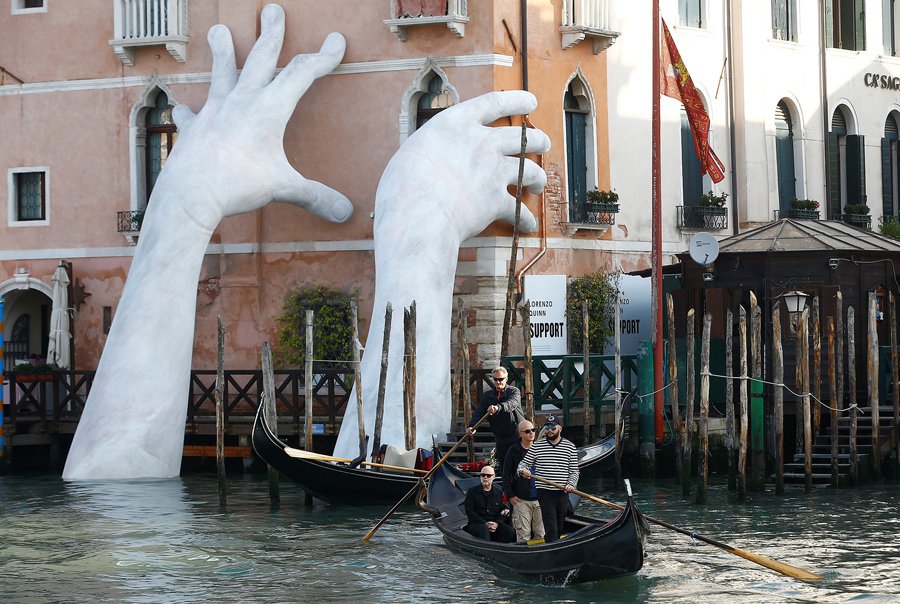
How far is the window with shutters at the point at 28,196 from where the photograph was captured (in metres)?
26.1

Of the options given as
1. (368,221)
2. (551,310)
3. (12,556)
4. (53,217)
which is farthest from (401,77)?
(12,556)

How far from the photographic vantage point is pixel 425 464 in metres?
19.1

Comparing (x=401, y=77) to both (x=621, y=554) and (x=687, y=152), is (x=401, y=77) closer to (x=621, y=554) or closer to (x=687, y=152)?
(x=687, y=152)

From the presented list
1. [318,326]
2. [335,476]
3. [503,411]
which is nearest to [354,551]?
[503,411]

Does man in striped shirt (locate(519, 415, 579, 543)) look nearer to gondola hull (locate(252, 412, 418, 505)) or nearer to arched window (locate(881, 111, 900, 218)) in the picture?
gondola hull (locate(252, 412, 418, 505))

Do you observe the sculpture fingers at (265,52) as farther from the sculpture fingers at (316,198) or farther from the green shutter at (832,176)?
the green shutter at (832,176)

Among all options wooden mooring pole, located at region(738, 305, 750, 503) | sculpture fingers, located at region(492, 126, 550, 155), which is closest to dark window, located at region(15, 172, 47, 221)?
sculpture fingers, located at region(492, 126, 550, 155)

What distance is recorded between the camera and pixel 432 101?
23781 mm

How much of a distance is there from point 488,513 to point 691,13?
13.3 metres

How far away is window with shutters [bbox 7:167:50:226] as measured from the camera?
26094mm

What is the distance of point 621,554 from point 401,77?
10966 millimetres

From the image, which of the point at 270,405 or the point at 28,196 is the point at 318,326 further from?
the point at 28,196

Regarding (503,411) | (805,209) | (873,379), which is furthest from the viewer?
(805,209)

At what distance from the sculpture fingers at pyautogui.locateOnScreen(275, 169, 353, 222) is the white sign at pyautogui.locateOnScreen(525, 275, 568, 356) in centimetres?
269
